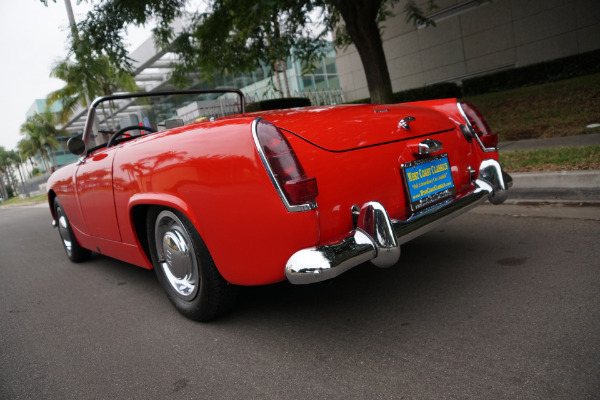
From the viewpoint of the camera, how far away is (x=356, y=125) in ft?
7.59

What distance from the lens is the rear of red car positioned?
6.33 feet

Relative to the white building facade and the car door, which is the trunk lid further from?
the white building facade

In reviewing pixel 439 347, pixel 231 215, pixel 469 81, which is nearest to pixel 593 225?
pixel 439 347

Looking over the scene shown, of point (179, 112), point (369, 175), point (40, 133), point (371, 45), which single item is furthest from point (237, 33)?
point (40, 133)

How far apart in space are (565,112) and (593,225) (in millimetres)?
6123

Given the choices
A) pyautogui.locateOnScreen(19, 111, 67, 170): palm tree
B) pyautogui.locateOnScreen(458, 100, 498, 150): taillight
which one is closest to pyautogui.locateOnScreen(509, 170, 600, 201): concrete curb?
pyautogui.locateOnScreen(458, 100, 498, 150): taillight

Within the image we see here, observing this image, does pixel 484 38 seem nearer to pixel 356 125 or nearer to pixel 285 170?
pixel 356 125

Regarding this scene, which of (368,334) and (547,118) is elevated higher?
(547,118)

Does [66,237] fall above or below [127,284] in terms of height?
above

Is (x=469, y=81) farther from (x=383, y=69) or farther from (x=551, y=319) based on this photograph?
(x=551, y=319)

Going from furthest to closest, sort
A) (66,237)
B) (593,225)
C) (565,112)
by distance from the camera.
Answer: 1. (565,112)
2. (66,237)
3. (593,225)

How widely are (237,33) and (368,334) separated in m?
8.77

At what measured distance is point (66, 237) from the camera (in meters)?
4.63

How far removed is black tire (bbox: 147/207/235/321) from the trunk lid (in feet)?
2.60
